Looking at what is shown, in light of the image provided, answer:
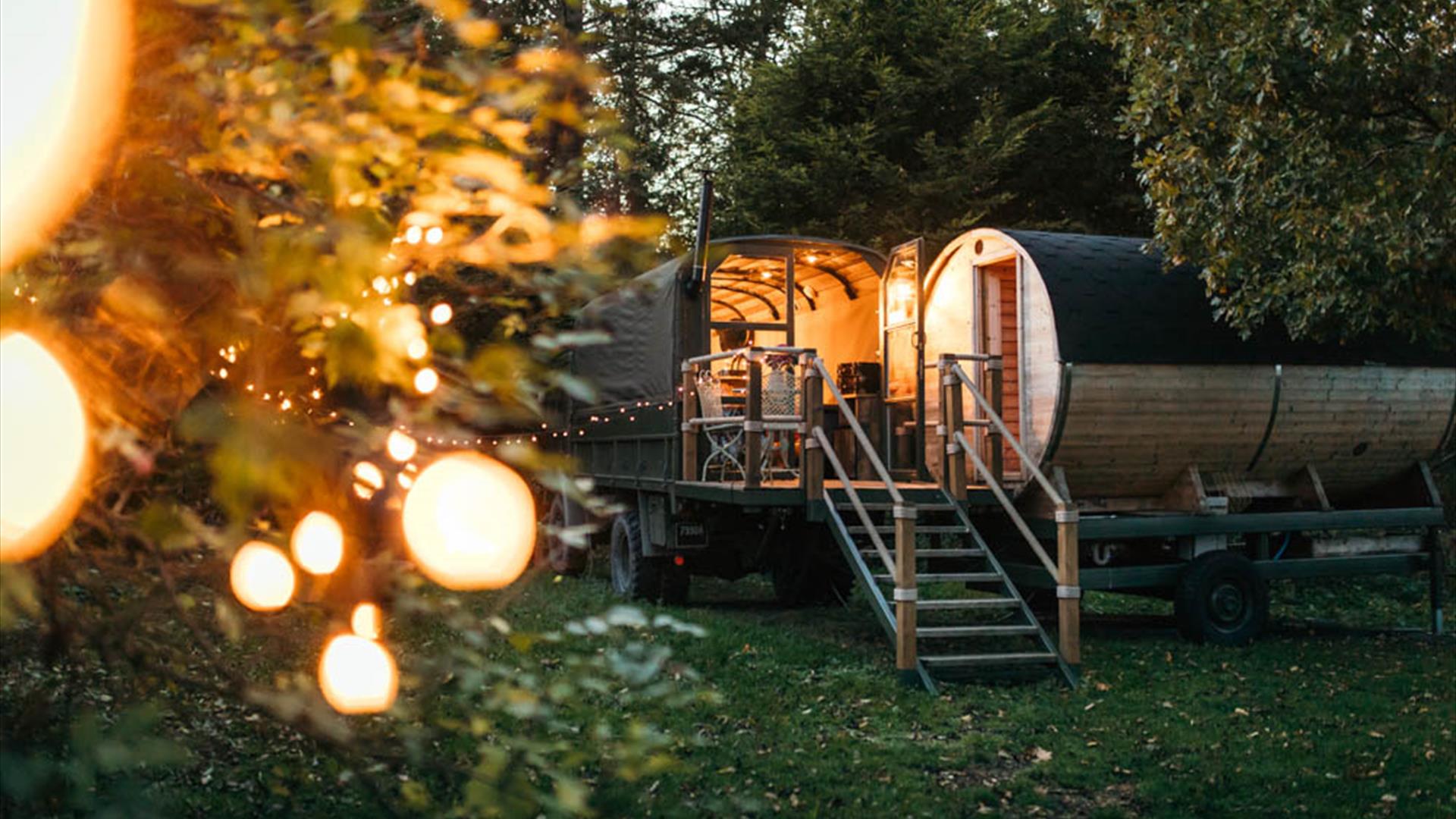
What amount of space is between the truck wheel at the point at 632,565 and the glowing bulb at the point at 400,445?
11.9m

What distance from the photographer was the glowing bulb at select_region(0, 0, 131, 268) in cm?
177

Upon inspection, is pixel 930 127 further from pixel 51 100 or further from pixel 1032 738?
pixel 51 100

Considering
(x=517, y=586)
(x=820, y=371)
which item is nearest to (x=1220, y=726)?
(x=820, y=371)

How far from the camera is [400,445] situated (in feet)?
7.59

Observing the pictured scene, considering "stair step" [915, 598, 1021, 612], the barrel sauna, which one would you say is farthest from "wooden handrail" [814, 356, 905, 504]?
the barrel sauna

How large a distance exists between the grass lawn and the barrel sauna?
1.71 metres

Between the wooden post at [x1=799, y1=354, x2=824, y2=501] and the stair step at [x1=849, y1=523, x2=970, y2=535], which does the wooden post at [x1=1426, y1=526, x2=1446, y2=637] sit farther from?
the wooden post at [x1=799, y1=354, x2=824, y2=501]

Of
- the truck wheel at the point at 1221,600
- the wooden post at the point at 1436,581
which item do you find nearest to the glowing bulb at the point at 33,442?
the truck wheel at the point at 1221,600

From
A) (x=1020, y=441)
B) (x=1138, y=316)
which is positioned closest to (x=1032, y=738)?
(x=1020, y=441)

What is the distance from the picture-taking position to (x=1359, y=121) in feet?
35.8

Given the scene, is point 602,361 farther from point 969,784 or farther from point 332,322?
point 332,322

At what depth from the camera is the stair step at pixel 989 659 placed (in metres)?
9.68

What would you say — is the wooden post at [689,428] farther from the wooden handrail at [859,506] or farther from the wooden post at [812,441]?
the wooden handrail at [859,506]

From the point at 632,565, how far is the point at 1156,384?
5.79m
